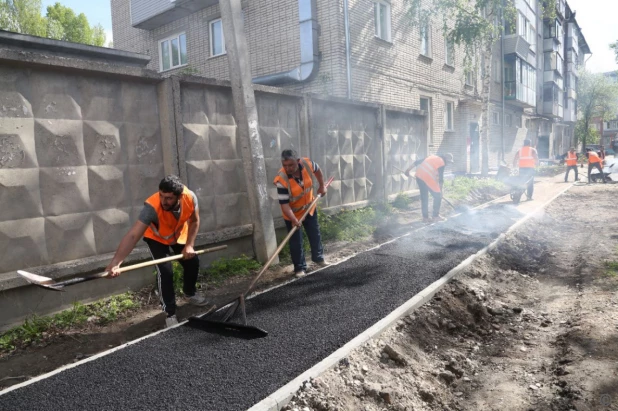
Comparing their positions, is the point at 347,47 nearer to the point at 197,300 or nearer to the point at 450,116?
the point at 450,116

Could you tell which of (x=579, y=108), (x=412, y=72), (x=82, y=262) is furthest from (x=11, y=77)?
(x=579, y=108)

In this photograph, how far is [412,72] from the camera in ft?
45.9

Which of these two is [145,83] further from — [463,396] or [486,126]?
[486,126]

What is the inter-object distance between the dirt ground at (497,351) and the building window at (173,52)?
1229 cm

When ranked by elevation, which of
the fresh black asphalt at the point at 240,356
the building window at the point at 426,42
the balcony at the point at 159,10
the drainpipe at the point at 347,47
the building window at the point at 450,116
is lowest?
the fresh black asphalt at the point at 240,356

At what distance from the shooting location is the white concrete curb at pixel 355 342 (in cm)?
268

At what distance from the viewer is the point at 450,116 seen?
1667 centimetres

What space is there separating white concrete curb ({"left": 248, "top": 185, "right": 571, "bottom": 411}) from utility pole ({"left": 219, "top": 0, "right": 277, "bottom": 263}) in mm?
2316

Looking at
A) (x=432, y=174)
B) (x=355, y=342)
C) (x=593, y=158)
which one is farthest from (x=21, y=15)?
(x=593, y=158)

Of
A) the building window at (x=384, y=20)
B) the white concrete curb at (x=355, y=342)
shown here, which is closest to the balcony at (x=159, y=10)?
the building window at (x=384, y=20)

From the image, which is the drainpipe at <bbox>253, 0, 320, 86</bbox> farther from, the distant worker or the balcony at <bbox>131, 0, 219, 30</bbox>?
the distant worker

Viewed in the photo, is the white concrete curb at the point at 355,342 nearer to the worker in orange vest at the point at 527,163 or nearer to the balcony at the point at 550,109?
the worker in orange vest at the point at 527,163

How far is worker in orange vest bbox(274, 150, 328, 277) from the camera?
211 inches

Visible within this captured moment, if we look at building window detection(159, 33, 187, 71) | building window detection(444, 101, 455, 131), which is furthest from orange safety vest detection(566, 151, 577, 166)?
building window detection(159, 33, 187, 71)
